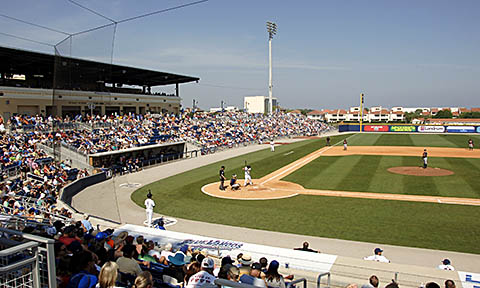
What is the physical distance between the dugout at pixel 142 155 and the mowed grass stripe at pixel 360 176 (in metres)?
16.4

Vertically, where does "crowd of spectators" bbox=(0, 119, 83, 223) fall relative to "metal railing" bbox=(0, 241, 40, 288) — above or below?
below

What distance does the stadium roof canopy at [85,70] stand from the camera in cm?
867

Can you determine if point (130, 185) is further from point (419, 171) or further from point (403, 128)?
point (403, 128)

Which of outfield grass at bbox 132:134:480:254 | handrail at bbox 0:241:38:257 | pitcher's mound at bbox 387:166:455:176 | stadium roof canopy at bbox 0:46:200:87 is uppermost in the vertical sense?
stadium roof canopy at bbox 0:46:200:87

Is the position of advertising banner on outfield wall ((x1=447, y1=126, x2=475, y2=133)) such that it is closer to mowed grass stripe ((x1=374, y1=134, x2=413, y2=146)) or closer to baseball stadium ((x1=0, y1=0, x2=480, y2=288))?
mowed grass stripe ((x1=374, y1=134, x2=413, y2=146))

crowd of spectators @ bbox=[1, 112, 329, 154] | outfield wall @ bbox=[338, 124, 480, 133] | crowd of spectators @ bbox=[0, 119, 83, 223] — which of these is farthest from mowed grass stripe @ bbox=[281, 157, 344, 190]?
outfield wall @ bbox=[338, 124, 480, 133]

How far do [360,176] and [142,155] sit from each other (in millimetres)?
17939

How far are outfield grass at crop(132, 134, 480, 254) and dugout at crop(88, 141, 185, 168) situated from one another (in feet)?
22.9

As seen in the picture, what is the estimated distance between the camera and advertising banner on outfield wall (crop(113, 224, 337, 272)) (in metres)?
7.58

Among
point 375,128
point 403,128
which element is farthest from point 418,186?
point 375,128

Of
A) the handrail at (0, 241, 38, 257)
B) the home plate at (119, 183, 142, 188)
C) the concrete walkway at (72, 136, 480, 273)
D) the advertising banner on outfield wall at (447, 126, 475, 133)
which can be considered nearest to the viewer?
the handrail at (0, 241, 38, 257)

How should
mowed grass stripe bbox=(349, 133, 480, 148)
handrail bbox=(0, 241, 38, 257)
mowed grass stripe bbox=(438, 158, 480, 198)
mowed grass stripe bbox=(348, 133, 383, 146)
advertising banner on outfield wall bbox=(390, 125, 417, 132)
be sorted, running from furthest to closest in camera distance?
advertising banner on outfield wall bbox=(390, 125, 417, 132) → mowed grass stripe bbox=(348, 133, 383, 146) → mowed grass stripe bbox=(349, 133, 480, 148) → mowed grass stripe bbox=(438, 158, 480, 198) → handrail bbox=(0, 241, 38, 257)

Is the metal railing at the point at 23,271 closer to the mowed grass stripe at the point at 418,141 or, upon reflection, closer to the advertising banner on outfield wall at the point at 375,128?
the mowed grass stripe at the point at 418,141

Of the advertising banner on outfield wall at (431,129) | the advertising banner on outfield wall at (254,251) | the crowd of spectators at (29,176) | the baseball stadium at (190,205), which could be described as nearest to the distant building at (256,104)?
the advertising banner on outfield wall at (431,129)
